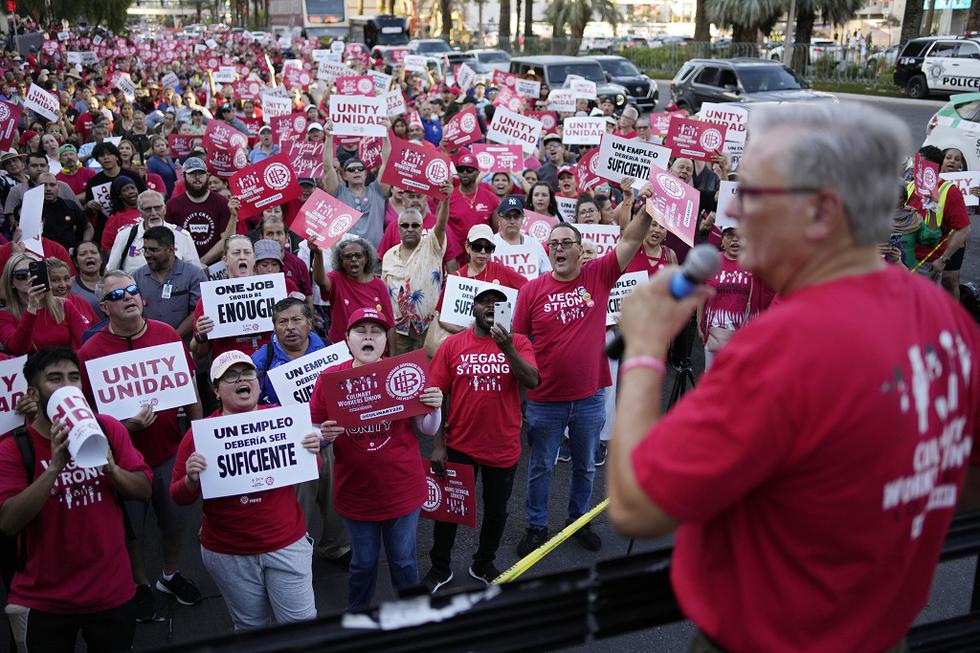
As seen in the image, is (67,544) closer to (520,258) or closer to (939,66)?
(520,258)

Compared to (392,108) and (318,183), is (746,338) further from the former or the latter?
(392,108)

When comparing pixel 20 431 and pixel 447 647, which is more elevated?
pixel 447 647

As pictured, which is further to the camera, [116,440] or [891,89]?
[891,89]

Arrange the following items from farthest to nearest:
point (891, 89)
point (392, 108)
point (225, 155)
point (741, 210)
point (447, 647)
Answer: point (891, 89) → point (392, 108) → point (225, 155) → point (447, 647) → point (741, 210)

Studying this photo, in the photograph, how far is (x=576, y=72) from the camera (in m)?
24.8

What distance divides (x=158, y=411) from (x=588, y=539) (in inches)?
113

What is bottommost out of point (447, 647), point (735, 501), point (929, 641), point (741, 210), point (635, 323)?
point (929, 641)

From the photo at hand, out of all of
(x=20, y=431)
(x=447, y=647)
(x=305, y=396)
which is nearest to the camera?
(x=447, y=647)

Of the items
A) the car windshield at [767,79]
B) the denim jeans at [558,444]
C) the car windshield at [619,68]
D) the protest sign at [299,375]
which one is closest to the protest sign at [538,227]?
the denim jeans at [558,444]

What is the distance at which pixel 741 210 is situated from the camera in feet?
4.87

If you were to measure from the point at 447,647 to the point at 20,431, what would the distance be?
304 centimetres

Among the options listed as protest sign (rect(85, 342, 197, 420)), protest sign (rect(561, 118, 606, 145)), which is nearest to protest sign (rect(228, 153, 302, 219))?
protest sign (rect(85, 342, 197, 420))

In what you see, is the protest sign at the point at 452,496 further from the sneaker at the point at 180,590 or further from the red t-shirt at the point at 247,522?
the sneaker at the point at 180,590

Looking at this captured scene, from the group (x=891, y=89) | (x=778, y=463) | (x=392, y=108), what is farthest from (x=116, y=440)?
(x=891, y=89)
